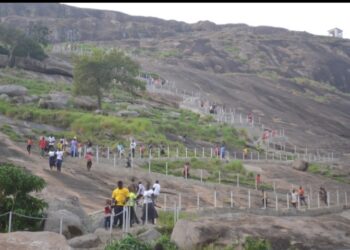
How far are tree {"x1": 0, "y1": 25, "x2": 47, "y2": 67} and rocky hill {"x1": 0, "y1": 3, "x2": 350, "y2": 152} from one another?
16.8 meters

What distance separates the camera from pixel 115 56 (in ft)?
158

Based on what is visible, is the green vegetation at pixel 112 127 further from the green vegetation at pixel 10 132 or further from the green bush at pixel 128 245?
the green bush at pixel 128 245

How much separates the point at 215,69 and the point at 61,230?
3017 inches

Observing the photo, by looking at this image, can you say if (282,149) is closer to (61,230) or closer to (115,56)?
(115,56)

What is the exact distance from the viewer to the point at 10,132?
34094mm

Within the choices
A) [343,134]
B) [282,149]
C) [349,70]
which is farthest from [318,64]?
[282,149]

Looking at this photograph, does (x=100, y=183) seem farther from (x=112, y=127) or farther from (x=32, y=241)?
(x=112, y=127)

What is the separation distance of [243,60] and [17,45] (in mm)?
45733

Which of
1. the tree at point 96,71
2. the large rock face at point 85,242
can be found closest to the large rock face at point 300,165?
the tree at point 96,71

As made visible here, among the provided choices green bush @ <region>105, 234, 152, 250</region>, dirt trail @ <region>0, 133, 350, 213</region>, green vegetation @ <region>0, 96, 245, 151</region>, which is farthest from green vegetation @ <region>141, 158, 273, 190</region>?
green bush @ <region>105, 234, 152, 250</region>

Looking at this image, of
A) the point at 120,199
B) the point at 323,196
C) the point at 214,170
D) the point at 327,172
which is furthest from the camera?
the point at 327,172

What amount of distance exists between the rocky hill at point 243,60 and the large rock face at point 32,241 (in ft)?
131

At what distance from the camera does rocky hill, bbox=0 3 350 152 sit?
208 ft

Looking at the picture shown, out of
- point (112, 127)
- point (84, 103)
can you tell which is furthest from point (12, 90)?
point (112, 127)
